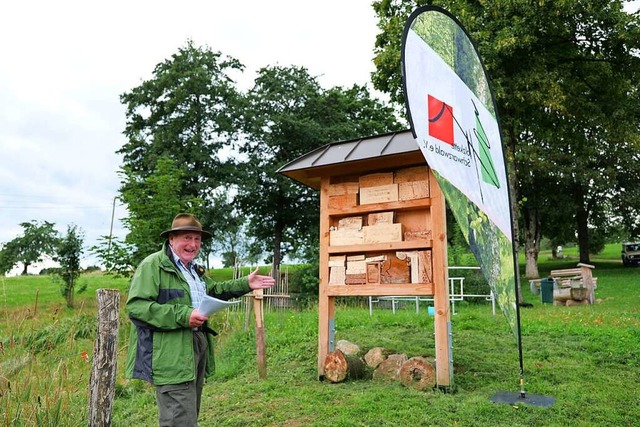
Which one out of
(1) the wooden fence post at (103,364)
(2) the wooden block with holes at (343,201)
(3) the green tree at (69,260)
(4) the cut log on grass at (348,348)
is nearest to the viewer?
(1) the wooden fence post at (103,364)

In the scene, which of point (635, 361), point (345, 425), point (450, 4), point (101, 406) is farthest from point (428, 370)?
point (450, 4)

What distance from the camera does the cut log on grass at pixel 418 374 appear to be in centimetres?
570

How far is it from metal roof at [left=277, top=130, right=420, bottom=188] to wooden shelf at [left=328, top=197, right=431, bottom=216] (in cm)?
59

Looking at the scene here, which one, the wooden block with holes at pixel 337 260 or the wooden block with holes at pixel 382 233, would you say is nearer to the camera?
the wooden block with holes at pixel 382 233

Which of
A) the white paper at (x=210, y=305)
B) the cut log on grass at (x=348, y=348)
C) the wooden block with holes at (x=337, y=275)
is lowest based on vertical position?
the cut log on grass at (x=348, y=348)

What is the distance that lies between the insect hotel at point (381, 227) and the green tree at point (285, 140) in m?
19.5

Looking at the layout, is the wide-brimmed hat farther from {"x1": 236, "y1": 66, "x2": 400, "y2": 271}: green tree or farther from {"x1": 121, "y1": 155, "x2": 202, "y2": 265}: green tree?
{"x1": 236, "y1": 66, "x2": 400, "y2": 271}: green tree

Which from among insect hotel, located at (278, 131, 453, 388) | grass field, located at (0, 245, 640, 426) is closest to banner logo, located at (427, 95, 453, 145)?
insect hotel, located at (278, 131, 453, 388)

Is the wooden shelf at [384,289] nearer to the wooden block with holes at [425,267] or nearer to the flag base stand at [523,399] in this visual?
the wooden block with holes at [425,267]

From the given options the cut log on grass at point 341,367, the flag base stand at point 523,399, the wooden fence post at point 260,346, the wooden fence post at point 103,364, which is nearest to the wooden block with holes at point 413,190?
the cut log on grass at point 341,367

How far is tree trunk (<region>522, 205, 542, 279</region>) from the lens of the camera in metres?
25.2

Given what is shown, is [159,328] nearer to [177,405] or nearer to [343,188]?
[177,405]

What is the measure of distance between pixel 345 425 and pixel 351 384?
146 cm

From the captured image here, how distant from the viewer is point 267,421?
16.1 ft
